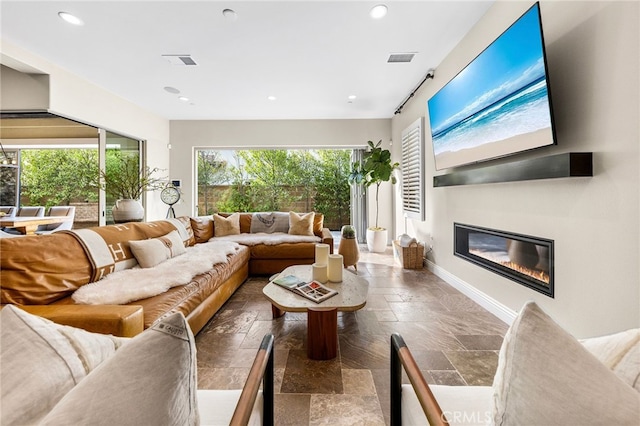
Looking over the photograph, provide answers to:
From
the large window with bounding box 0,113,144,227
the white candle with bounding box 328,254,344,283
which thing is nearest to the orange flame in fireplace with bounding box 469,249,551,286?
the white candle with bounding box 328,254,344,283

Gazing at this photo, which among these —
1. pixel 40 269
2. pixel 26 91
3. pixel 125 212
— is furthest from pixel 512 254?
pixel 26 91

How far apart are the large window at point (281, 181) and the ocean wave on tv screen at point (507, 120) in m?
4.35

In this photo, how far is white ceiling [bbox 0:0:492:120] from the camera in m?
2.40

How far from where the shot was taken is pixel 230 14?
8.01 feet

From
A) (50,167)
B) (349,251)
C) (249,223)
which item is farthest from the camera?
(50,167)

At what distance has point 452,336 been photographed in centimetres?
204

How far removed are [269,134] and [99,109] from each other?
279 cm

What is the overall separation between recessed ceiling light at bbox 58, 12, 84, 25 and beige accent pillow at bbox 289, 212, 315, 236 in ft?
10.7

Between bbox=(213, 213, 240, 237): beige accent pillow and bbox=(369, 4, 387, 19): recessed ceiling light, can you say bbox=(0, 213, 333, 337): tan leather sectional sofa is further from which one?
bbox=(369, 4, 387, 19): recessed ceiling light

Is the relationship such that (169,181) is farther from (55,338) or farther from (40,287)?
(55,338)

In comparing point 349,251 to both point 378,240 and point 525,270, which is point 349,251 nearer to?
point 378,240

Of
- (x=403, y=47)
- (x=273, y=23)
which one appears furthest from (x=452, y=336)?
(x=273, y=23)

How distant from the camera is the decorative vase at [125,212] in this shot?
2.87 metres

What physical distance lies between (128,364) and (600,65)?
245 cm
